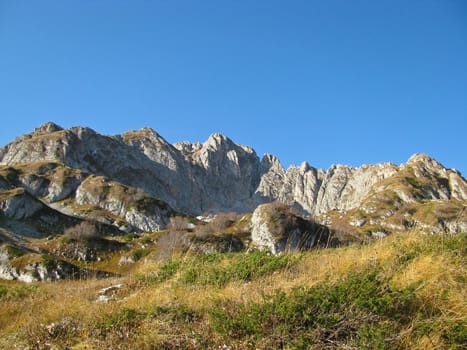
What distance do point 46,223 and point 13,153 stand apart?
10036cm

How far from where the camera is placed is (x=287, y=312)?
6.99 m

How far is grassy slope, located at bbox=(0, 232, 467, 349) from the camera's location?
6645 millimetres

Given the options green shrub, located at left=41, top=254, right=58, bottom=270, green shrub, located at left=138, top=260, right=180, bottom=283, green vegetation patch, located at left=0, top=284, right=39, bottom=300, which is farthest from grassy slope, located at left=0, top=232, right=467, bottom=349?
green shrub, located at left=41, top=254, right=58, bottom=270

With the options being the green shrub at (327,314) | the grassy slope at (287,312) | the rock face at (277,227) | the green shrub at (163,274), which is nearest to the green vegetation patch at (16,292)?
the grassy slope at (287,312)

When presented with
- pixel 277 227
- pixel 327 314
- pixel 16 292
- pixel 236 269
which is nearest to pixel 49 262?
pixel 16 292

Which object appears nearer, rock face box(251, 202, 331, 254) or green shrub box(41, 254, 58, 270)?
green shrub box(41, 254, 58, 270)

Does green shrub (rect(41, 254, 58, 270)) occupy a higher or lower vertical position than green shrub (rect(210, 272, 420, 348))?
lower

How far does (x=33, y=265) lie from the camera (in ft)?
206

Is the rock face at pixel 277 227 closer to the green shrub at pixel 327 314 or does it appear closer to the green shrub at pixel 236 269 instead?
Result: the green shrub at pixel 236 269

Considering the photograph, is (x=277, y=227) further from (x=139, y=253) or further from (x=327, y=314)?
(x=327, y=314)

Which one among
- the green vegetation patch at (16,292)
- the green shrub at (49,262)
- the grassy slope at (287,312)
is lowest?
the green shrub at (49,262)

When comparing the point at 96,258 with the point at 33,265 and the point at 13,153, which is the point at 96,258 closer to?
the point at 33,265

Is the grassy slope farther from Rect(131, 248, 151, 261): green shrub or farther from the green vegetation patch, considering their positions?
Rect(131, 248, 151, 261): green shrub

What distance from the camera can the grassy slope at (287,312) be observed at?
6.64 metres
